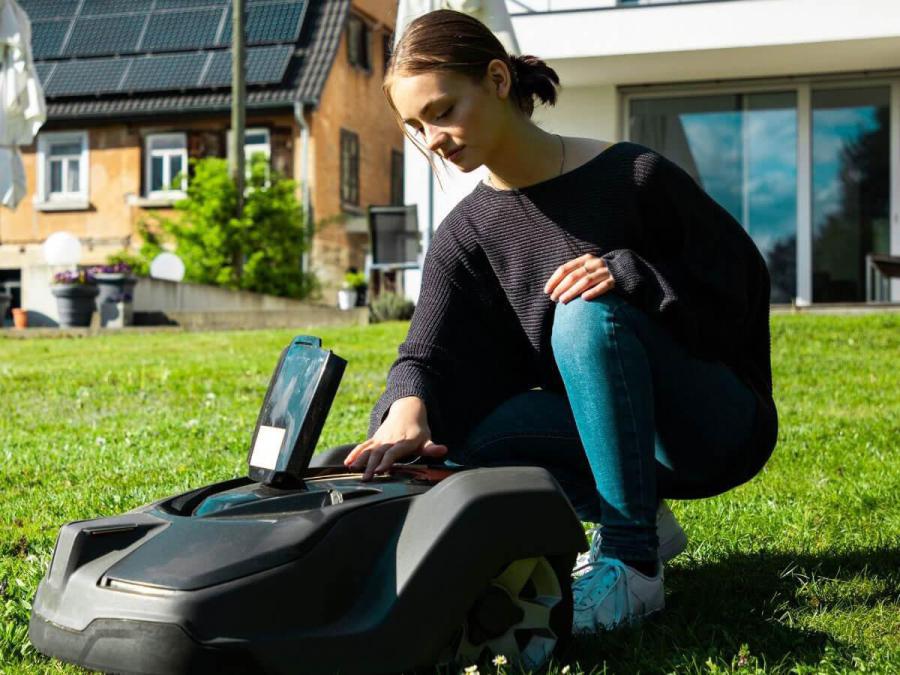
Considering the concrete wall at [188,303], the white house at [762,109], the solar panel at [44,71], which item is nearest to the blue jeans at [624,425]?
the white house at [762,109]

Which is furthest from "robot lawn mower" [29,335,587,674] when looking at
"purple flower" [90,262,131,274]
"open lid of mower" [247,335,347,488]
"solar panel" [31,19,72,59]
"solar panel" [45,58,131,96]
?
"solar panel" [31,19,72,59]

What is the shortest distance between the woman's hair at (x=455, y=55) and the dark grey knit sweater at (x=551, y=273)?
0.19 m

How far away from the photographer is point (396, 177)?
78.9ft

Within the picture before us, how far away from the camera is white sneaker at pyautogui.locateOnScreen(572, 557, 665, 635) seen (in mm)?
2168

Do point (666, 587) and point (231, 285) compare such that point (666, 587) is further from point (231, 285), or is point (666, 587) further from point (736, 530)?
point (231, 285)

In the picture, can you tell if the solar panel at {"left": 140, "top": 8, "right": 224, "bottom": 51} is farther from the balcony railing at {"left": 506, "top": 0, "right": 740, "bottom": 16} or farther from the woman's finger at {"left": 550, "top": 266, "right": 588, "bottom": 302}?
the woman's finger at {"left": 550, "top": 266, "right": 588, "bottom": 302}

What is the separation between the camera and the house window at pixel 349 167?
71.1 feet

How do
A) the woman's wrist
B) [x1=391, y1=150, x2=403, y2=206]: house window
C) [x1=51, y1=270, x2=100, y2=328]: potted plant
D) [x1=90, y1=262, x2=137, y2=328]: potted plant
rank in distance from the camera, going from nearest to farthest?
the woman's wrist → [x1=90, y1=262, x2=137, y2=328]: potted plant → [x1=51, y1=270, x2=100, y2=328]: potted plant → [x1=391, y1=150, x2=403, y2=206]: house window

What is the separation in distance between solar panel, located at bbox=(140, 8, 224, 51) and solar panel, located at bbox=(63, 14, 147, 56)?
10.1 inches

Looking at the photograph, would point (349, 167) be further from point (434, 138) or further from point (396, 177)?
point (434, 138)

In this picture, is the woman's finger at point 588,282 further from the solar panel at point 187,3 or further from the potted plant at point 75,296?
the solar panel at point 187,3

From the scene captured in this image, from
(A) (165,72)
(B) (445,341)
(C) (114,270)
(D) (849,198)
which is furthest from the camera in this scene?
(A) (165,72)

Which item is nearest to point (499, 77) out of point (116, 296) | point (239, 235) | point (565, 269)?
point (565, 269)

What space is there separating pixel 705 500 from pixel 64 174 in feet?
65.3
